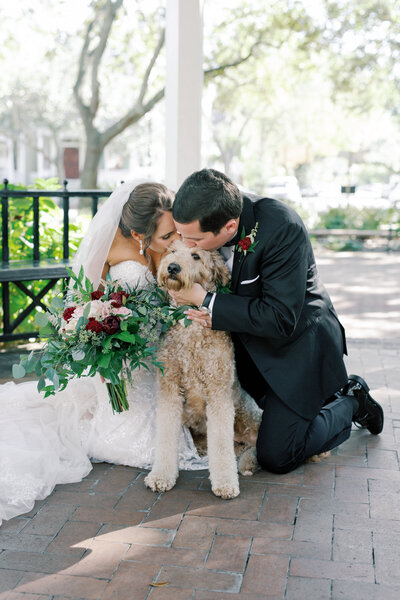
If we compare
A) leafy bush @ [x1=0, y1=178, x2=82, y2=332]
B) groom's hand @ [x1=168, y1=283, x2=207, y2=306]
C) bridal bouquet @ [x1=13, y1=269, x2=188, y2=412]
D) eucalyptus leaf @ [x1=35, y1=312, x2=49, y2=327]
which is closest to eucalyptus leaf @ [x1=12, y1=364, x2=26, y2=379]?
bridal bouquet @ [x1=13, y1=269, x2=188, y2=412]

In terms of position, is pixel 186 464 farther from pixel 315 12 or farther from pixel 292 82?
pixel 292 82

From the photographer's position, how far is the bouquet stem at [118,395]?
3.47 metres

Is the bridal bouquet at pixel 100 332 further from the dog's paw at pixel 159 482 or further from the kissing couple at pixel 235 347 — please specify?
the dog's paw at pixel 159 482

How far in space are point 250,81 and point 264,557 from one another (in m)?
17.6

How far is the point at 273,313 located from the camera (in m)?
3.20

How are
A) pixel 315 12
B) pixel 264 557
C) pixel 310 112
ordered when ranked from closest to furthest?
pixel 264 557
pixel 315 12
pixel 310 112

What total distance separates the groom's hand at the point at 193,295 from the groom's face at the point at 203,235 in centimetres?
20

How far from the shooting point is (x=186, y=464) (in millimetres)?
3615

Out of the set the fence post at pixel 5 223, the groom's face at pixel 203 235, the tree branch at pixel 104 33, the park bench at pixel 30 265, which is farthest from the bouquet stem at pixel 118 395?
the tree branch at pixel 104 33

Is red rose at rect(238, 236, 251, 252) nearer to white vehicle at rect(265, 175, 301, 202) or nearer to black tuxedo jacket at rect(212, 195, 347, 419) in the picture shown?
black tuxedo jacket at rect(212, 195, 347, 419)

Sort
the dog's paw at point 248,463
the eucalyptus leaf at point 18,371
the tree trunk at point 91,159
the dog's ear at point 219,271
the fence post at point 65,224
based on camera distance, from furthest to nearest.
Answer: the tree trunk at point 91,159 → the fence post at point 65,224 → the dog's paw at point 248,463 → the dog's ear at point 219,271 → the eucalyptus leaf at point 18,371

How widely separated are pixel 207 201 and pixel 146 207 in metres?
0.61

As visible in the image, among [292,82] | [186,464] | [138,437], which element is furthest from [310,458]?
[292,82]

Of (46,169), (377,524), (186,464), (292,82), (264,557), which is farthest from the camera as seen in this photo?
(46,169)
